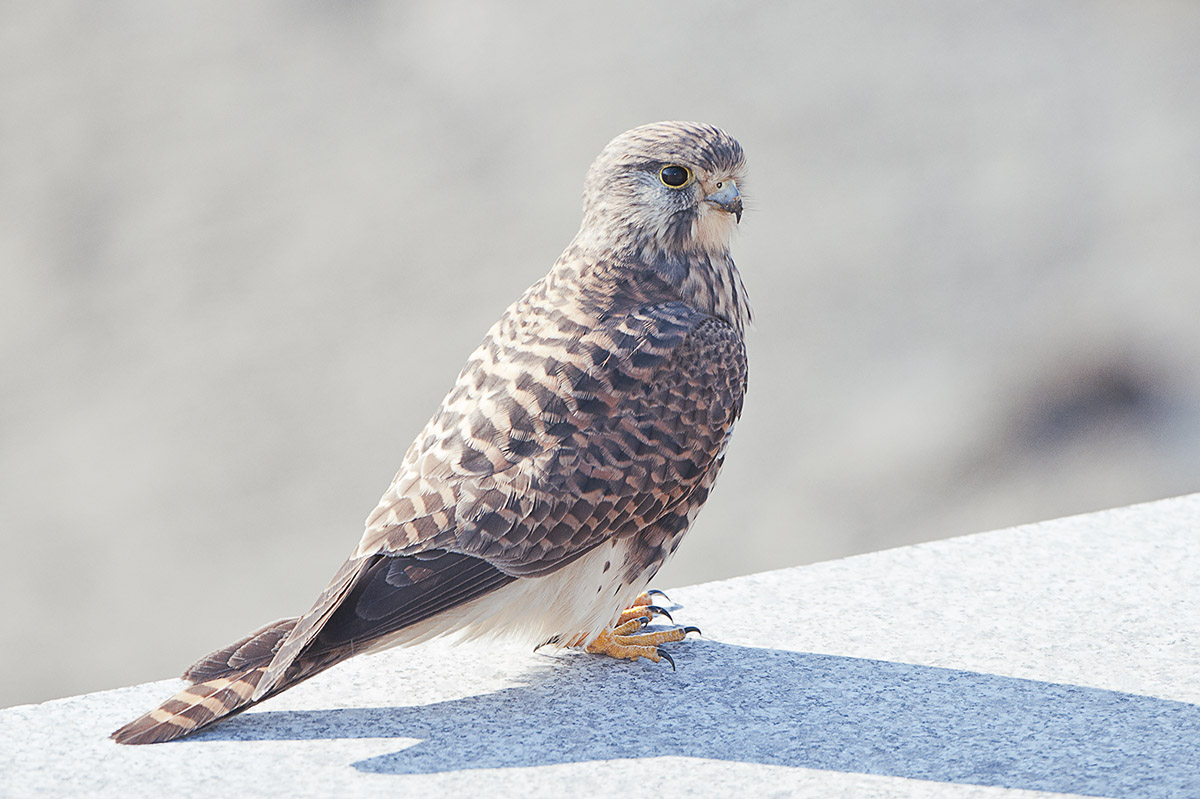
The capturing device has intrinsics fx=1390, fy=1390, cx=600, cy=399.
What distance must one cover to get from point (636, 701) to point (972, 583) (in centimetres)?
98

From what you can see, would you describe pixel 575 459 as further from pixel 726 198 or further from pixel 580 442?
pixel 726 198

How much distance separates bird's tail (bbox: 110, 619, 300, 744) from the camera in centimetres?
253

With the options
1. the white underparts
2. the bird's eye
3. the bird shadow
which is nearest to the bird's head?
the bird's eye

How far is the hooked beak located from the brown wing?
0.28 meters

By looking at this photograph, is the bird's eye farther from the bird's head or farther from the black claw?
the black claw

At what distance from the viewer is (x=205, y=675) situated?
262cm

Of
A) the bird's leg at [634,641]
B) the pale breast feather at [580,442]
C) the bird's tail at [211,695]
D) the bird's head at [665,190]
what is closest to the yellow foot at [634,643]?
the bird's leg at [634,641]

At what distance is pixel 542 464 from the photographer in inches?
105

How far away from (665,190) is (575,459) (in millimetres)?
755

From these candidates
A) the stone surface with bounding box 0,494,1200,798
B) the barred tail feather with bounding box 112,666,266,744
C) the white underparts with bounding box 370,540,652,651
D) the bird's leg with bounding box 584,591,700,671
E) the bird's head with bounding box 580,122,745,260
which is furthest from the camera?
the bird's head with bounding box 580,122,745,260

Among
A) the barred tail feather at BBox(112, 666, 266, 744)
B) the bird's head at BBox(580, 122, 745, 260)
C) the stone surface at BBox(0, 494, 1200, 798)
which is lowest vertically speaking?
the barred tail feather at BBox(112, 666, 266, 744)

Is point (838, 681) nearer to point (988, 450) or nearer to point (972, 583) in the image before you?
point (972, 583)

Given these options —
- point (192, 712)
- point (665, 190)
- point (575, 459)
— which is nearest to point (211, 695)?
point (192, 712)

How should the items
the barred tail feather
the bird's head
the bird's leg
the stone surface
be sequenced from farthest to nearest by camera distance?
1. the bird's head
2. the bird's leg
3. the barred tail feather
4. the stone surface
